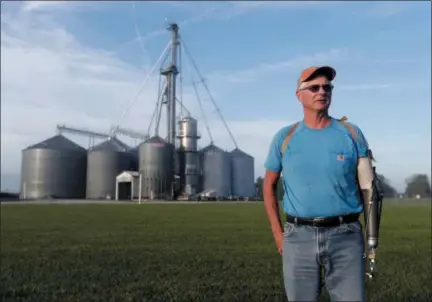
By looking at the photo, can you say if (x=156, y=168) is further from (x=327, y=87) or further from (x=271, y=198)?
(x=327, y=87)

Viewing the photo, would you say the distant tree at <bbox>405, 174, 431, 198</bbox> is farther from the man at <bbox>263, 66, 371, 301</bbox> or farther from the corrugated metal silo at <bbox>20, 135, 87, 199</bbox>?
the man at <bbox>263, 66, 371, 301</bbox>

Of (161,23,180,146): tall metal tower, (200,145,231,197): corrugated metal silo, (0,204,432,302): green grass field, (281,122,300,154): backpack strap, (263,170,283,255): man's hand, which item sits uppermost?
(161,23,180,146): tall metal tower

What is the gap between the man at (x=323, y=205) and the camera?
4.28m

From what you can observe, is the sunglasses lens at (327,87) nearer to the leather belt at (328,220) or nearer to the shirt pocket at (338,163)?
the shirt pocket at (338,163)

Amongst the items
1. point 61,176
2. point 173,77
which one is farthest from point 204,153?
point 61,176

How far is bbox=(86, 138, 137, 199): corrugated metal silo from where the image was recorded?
112438 millimetres

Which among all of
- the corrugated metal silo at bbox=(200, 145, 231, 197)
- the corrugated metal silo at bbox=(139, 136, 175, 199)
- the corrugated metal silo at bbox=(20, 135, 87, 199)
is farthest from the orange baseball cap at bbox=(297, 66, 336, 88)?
the corrugated metal silo at bbox=(20, 135, 87, 199)

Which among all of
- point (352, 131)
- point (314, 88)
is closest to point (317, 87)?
point (314, 88)

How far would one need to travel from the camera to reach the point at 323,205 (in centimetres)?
429

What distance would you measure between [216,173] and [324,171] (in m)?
109

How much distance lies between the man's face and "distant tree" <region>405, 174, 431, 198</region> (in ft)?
650

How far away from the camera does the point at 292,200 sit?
4.45m

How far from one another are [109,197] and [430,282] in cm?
10363

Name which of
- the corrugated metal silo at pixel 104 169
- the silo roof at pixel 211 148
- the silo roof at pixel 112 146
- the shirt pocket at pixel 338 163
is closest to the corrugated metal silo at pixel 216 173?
the silo roof at pixel 211 148
